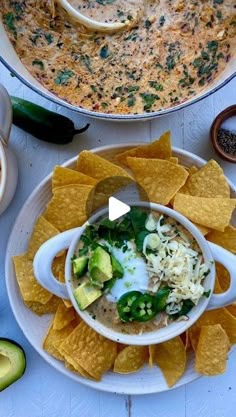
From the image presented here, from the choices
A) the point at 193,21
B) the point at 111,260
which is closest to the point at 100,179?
the point at 111,260

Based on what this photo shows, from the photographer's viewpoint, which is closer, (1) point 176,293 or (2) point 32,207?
(1) point 176,293

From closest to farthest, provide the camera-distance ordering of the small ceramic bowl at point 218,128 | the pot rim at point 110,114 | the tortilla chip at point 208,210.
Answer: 1. the pot rim at point 110,114
2. the tortilla chip at point 208,210
3. the small ceramic bowl at point 218,128

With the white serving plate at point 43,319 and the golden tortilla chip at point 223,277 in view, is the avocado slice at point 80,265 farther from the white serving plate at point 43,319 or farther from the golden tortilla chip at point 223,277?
the golden tortilla chip at point 223,277

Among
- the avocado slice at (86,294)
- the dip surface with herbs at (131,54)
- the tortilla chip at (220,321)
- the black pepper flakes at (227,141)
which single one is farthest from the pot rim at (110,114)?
the tortilla chip at (220,321)

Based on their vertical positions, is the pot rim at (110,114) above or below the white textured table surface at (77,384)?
above

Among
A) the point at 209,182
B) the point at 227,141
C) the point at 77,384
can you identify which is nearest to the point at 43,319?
the point at 77,384

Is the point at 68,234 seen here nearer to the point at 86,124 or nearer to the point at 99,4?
the point at 86,124
